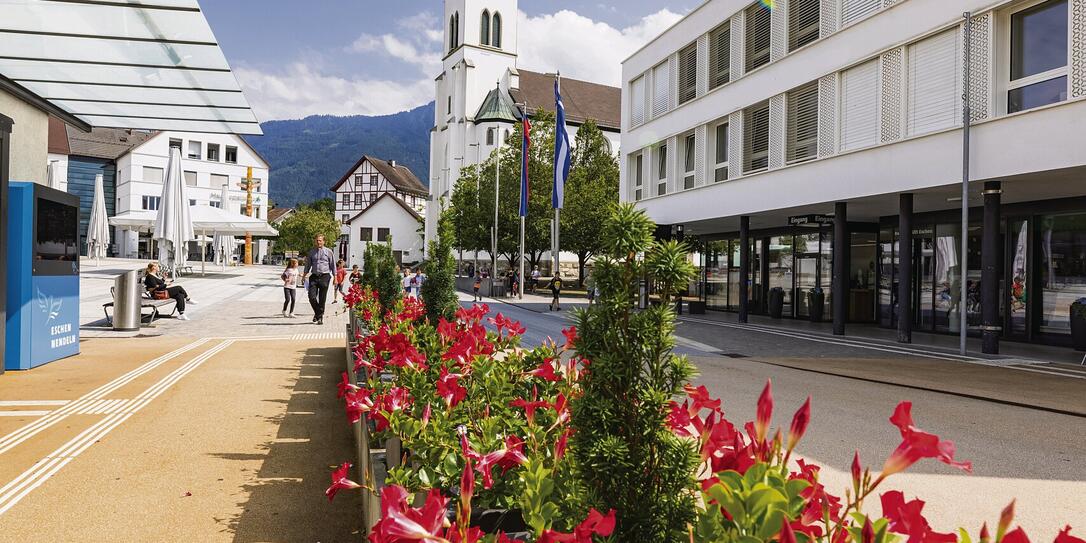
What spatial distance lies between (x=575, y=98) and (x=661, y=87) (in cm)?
6042

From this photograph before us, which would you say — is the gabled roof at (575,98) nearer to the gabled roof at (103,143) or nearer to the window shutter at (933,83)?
the gabled roof at (103,143)

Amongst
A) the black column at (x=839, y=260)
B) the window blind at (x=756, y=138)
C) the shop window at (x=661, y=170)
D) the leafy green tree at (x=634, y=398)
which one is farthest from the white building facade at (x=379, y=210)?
the leafy green tree at (x=634, y=398)

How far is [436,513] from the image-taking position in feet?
4.46

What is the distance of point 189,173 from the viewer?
7438cm

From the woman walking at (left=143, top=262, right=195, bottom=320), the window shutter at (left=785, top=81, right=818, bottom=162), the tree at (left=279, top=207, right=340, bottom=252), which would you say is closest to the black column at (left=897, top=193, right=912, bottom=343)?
the window shutter at (left=785, top=81, right=818, bottom=162)

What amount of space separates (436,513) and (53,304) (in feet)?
35.7

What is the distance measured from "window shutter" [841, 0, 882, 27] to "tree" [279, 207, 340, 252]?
76.7m

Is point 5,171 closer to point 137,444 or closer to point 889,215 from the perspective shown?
point 137,444

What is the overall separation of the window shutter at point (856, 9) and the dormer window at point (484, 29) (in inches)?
2658

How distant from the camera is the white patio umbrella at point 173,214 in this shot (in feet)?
89.2

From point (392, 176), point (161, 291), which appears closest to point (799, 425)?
point (161, 291)

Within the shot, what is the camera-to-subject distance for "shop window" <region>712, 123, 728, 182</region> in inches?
902

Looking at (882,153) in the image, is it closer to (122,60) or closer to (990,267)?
(990,267)

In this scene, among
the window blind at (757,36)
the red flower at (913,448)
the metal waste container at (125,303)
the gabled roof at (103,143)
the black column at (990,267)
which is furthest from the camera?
the gabled roof at (103,143)
